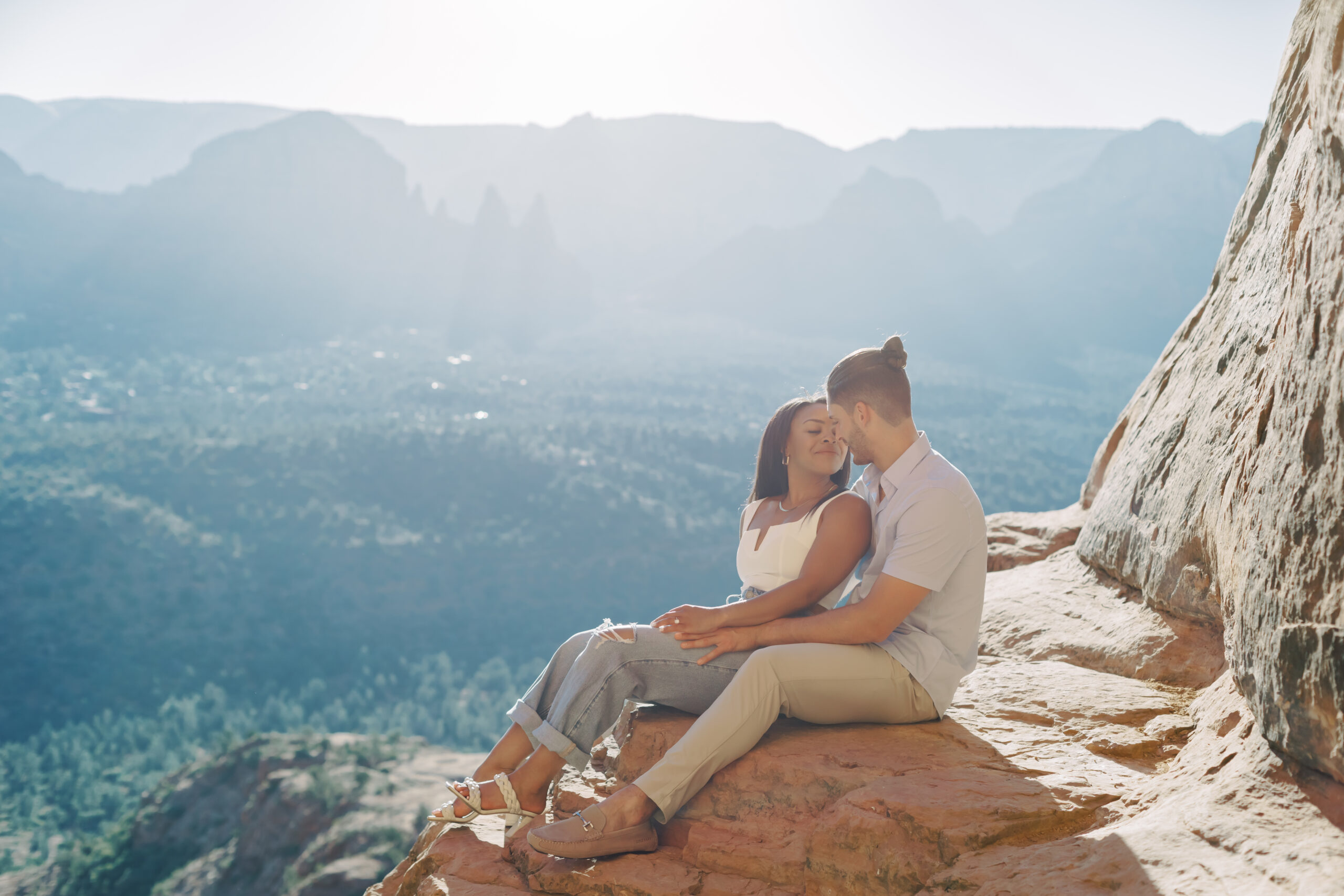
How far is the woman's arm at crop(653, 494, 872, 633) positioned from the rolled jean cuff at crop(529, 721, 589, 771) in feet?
1.97

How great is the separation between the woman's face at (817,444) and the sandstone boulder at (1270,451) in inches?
60.9

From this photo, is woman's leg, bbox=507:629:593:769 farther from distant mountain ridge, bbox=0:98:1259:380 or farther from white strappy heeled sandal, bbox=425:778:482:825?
distant mountain ridge, bbox=0:98:1259:380

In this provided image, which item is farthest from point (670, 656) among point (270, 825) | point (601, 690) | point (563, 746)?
point (270, 825)

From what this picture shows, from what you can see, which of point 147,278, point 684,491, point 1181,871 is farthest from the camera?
point 147,278

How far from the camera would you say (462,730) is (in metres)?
41.3

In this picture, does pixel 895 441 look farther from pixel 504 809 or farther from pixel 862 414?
pixel 504 809

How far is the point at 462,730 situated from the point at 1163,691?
4118 centimetres

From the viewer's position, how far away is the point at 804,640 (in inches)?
131

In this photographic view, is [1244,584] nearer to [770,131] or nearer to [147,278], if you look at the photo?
[147,278]

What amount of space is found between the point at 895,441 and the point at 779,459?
620 millimetres

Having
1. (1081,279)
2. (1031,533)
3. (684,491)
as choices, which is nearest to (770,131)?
(1081,279)

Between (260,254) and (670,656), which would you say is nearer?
(670,656)

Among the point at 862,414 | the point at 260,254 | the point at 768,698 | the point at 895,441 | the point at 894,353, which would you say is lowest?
the point at 768,698

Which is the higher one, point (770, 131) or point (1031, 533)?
point (770, 131)
